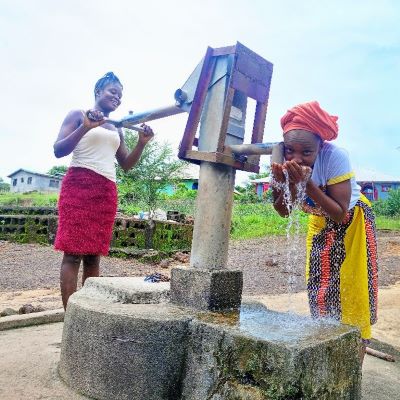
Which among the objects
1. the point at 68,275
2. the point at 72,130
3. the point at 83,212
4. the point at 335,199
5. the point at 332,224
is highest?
the point at 72,130

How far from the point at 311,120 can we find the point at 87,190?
1490 millimetres

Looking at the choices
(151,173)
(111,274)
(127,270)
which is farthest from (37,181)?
(111,274)

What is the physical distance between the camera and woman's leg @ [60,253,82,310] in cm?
282

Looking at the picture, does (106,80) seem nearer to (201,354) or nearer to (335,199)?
(335,199)

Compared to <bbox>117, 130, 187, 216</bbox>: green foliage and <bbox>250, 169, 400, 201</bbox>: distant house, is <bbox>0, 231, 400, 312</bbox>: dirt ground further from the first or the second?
<bbox>250, 169, 400, 201</bbox>: distant house

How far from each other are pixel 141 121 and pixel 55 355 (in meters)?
1.48

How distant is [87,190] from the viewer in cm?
288

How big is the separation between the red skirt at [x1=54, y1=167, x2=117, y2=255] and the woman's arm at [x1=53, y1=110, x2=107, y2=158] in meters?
0.16

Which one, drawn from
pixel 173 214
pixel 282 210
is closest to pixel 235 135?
pixel 282 210

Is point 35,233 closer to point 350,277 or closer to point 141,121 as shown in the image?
point 141,121

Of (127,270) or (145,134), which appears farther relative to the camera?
(127,270)

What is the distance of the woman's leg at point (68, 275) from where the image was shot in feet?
9.26

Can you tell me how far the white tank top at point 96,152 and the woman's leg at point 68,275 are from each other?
0.58 m

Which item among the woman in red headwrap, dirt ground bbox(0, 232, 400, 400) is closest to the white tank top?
dirt ground bbox(0, 232, 400, 400)
